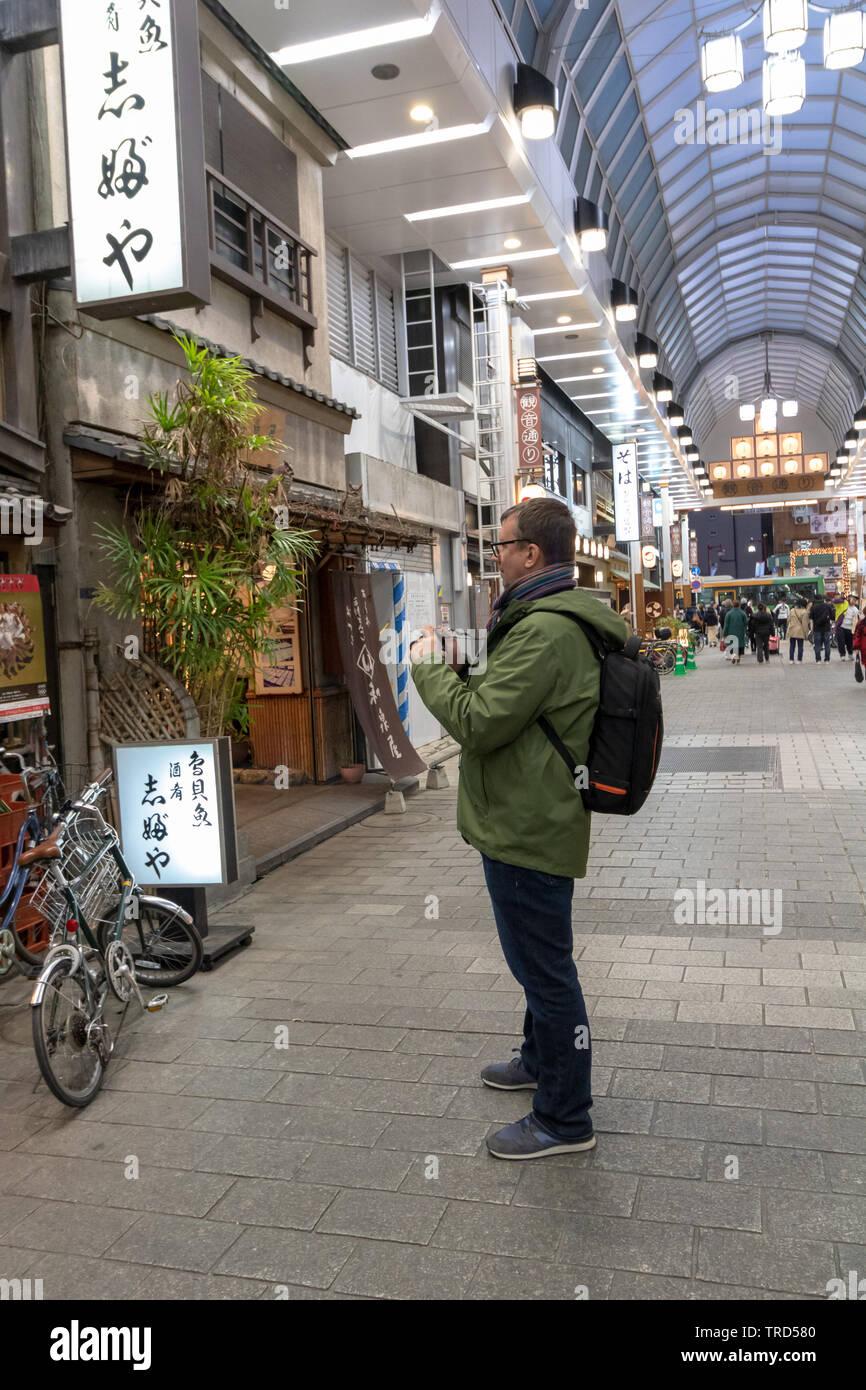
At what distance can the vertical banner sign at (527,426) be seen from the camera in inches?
647

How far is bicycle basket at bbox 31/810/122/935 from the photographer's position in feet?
14.9

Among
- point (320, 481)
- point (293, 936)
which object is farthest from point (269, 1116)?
point (320, 481)

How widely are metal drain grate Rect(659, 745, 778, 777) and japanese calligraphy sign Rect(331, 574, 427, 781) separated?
3069mm

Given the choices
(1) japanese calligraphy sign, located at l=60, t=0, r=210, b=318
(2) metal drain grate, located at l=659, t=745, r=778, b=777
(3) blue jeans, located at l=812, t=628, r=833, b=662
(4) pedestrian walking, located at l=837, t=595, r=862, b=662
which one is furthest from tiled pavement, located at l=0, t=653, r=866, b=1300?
(3) blue jeans, located at l=812, t=628, r=833, b=662

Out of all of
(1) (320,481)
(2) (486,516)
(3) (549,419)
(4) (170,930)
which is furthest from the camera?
(3) (549,419)

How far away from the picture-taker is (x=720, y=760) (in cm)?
1229

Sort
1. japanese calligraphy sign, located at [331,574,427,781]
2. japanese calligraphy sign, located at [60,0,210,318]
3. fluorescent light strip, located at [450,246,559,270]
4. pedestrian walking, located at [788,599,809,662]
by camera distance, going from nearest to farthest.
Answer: japanese calligraphy sign, located at [60,0,210,318] < japanese calligraphy sign, located at [331,574,427,781] < fluorescent light strip, located at [450,246,559,270] < pedestrian walking, located at [788,599,809,662]

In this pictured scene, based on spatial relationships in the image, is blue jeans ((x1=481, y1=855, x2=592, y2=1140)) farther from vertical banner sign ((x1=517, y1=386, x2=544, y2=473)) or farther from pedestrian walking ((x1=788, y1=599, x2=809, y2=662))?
pedestrian walking ((x1=788, y1=599, x2=809, y2=662))

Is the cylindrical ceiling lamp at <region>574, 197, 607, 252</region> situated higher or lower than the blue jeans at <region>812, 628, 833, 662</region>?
higher

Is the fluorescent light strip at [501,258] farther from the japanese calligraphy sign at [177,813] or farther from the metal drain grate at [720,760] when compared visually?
the japanese calligraphy sign at [177,813]

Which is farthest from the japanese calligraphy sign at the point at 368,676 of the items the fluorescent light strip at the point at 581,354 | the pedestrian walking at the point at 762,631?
the pedestrian walking at the point at 762,631

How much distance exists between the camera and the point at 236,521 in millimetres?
6586
